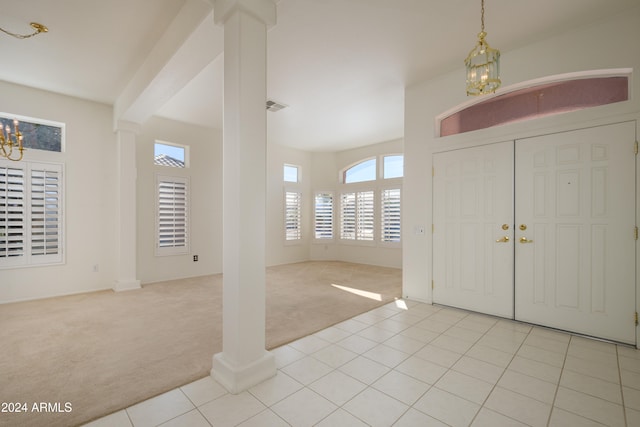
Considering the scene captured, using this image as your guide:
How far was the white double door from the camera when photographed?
8.83 ft

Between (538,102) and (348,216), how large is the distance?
5.20 meters

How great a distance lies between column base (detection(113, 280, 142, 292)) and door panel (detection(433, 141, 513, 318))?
4.83m

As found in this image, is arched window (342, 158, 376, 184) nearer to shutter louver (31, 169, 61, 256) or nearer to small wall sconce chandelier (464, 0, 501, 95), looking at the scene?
small wall sconce chandelier (464, 0, 501, 95)

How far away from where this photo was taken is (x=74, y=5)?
8.43ft

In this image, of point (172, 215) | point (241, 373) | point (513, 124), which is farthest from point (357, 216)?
point (241, 373)

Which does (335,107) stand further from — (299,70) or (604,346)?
(604,346)

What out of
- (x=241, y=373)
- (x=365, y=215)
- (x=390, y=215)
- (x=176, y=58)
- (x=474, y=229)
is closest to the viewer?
(x=241, y=373)

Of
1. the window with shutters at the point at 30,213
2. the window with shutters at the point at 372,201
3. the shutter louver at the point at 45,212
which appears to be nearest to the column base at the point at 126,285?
the window with shutters at the point at 30,213

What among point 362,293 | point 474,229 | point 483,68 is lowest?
point 362,293

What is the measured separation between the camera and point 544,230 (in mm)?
3080

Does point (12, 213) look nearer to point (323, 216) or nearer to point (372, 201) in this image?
point (323, 216)

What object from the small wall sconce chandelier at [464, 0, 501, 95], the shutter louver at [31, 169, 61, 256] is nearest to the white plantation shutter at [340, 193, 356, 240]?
the small wall sconce chandelier at [464, 0, 501, 95]

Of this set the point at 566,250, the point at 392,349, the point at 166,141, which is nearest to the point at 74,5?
the point at 166,141

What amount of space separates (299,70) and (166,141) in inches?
130
